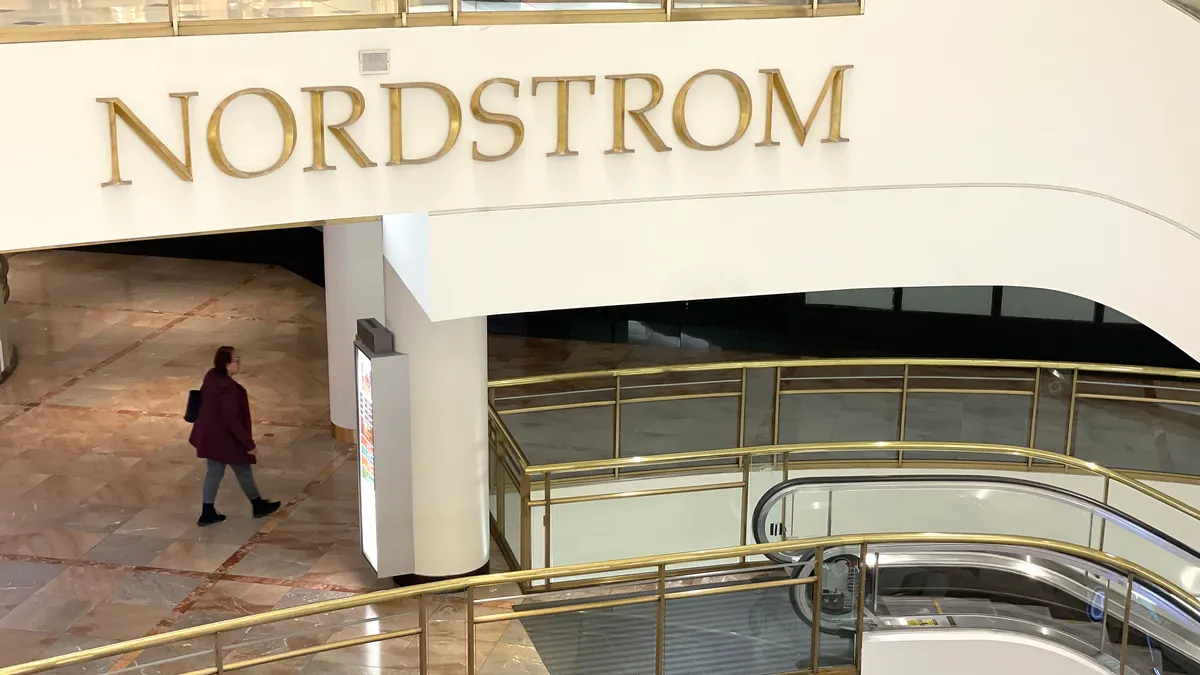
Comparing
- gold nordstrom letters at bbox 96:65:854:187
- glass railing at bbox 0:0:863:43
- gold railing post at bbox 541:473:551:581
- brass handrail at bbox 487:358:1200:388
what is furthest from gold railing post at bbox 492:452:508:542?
glass railing at bbox 0:0:863:43

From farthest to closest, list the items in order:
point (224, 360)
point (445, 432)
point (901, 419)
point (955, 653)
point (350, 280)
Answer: point (350, 280)
point (901, 419)
point (224, 360)
point (445, 432)
point (955, 653)

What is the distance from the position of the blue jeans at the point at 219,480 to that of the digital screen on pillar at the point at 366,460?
1068mm

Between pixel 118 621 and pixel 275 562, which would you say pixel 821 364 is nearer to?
pixel 275 562

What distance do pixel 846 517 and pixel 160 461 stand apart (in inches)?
219

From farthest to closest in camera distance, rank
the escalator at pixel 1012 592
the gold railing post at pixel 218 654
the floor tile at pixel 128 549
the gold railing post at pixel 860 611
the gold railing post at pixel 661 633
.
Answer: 1. the floor tile at pixel 128 549
2. the gold railing post at pixel 860 611
3. the escalator at pixel 1012 592
4. the gold railing post at pixel 661 633
5. the gold railing post at pixel 218 654

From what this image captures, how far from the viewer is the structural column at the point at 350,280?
33.6 feet

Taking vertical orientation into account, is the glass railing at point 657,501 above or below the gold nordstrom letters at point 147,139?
below

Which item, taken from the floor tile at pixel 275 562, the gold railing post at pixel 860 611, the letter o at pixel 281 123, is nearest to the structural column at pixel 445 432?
the floor tile at pixel 275 562

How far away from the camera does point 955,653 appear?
7.70 m

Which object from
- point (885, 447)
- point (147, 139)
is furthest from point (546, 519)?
point (147, 139)

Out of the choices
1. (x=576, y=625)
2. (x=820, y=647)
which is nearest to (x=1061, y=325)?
(x=820, y=647)

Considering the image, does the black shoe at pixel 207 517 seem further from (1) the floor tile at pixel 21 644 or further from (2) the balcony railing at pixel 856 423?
(2) the balcony railing at pixel 856 423

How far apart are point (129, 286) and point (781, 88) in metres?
10.7

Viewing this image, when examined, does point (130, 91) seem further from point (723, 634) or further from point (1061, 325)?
point (1061, 325)
